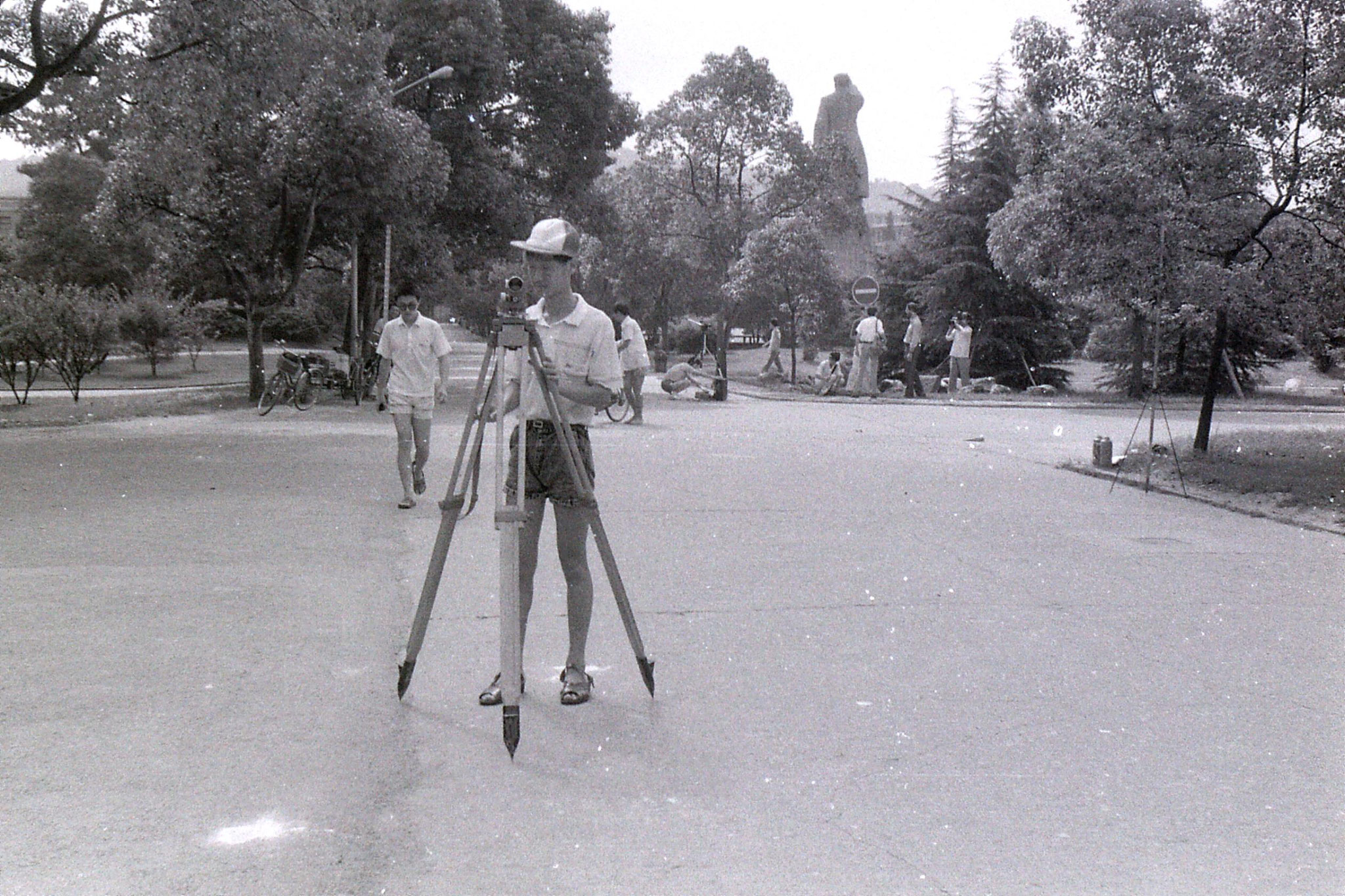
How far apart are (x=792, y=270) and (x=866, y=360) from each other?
22.2ft

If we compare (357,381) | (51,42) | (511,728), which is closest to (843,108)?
(357,381)

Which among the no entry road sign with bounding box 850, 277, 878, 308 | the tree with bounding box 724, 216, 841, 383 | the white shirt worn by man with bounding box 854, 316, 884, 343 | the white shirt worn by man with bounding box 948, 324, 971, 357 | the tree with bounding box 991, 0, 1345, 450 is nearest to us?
the tree with bounding box 991, 0, 1345, 450

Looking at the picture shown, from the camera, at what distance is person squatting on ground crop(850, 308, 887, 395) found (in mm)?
27703

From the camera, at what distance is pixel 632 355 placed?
6703mm

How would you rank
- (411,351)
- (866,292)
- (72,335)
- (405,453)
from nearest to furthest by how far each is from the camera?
(411,351) < (405,453) < (72,335) < (866,292)

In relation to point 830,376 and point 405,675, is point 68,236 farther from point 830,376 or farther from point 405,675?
point 405,675

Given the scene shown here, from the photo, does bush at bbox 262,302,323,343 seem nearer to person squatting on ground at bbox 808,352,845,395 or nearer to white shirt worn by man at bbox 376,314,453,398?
person squatting on ground at bbox 808,352,845,395

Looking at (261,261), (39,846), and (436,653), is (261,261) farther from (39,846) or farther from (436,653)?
(39,846)

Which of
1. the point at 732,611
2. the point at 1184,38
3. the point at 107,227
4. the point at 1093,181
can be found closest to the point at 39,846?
the point at 732,611

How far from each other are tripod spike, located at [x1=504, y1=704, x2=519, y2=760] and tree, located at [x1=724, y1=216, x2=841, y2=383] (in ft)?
99.4

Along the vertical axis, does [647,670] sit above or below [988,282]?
below

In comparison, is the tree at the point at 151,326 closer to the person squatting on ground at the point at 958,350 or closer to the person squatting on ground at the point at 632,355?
the person squatting on ground at the point at 632,355

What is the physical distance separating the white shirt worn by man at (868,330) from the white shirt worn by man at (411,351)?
60.1ft

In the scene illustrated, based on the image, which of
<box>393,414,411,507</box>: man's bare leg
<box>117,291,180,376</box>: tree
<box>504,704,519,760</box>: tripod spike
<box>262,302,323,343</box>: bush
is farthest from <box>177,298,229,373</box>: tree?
<box>504,704,519,760</box>: tripod spike
